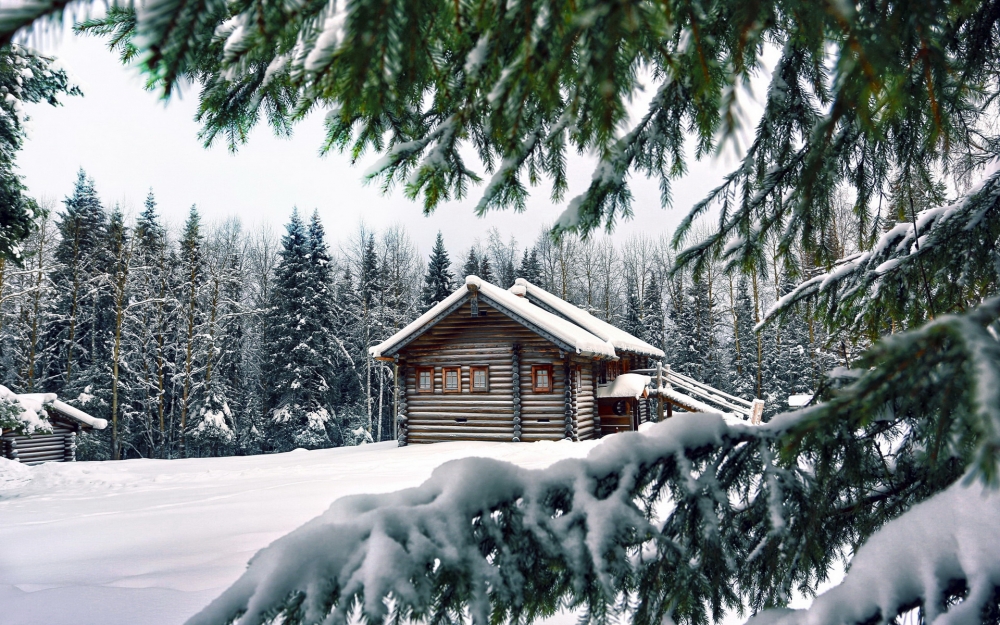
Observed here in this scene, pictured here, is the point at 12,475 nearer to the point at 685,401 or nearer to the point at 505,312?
the point at 505,312

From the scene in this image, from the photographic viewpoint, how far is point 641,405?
2611 centimetres

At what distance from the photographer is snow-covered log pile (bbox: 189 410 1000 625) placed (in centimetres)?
124

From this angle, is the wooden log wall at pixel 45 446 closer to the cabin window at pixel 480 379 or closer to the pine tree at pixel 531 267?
the cabin window at pixel 480 379

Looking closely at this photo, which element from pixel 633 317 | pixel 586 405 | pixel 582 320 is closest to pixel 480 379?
pixel 586 405

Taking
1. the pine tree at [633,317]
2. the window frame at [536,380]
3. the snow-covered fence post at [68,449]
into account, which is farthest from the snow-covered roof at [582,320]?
the snow-covered fence post at [68,449]

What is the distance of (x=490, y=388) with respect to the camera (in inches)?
700

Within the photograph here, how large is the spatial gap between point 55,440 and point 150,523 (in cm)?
1575

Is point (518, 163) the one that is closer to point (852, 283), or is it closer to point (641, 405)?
point (852, 283)

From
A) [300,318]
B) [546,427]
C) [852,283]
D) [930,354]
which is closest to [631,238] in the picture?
[300,318]

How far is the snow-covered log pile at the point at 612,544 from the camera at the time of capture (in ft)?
4.07

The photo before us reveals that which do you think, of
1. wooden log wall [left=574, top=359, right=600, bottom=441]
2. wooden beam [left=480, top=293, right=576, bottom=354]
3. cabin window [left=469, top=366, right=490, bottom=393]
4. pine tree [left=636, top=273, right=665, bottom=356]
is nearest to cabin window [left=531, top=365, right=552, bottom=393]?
wooden log wall [left=574, top=359, right=600, bottom=441]

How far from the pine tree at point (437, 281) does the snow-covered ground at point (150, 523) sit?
62.9 feet

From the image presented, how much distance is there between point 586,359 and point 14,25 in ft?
59.6

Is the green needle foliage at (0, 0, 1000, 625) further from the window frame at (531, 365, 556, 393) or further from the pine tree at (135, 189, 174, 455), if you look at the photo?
the pine tree at (135, 189, 174, 455)
